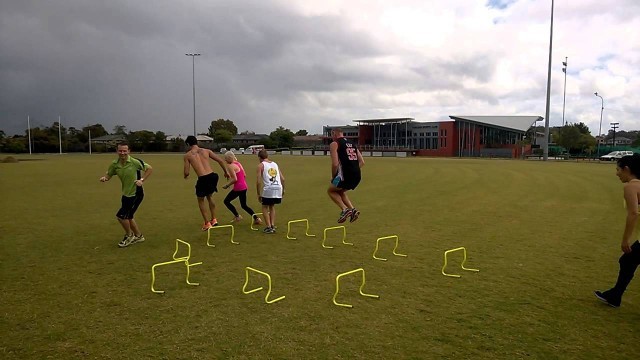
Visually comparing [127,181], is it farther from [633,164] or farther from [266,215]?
[633,164]

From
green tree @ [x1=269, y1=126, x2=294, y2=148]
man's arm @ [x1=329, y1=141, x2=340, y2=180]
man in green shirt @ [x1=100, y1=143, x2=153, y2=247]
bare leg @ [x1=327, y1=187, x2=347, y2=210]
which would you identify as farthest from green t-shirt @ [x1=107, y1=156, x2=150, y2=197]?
green tree @ [x1=269, y1=126, x2=294, y2=148]

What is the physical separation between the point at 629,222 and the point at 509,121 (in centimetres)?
9961

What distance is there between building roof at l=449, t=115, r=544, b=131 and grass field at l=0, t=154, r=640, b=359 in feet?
272

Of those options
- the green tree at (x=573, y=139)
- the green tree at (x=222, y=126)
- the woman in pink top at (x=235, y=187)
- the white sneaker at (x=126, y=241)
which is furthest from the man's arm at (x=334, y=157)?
the green tree at (x=222, y=126)

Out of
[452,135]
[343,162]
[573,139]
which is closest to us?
[343,162]

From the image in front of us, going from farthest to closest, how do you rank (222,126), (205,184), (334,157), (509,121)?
(222,126), (509,121), (205,184), (334,157)

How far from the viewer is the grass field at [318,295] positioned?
4.14 m

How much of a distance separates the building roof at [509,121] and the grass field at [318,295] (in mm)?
82842

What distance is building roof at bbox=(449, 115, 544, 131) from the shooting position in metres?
89.2

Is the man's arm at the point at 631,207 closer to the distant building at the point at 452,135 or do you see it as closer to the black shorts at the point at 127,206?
the black shorts at the point at 127,206

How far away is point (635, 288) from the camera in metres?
5.96

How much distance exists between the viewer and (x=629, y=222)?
15.5 ft

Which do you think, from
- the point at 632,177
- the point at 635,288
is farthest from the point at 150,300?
the point at 635,288

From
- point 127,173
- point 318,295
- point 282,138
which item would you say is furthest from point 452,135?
point 318,295
